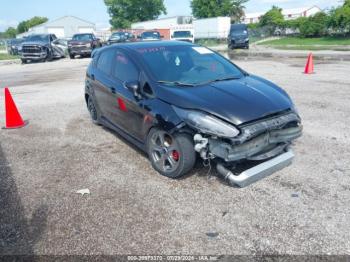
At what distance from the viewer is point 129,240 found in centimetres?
296

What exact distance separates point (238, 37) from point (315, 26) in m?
13.9

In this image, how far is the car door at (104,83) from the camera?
5.16 meters

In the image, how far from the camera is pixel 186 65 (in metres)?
4.63

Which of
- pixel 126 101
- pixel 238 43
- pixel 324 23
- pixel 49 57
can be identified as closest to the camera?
pixel 126 101

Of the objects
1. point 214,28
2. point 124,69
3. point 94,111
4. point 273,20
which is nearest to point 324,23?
point 273,20

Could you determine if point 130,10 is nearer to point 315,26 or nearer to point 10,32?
point 315,26

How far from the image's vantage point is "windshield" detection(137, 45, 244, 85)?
434 centimetres

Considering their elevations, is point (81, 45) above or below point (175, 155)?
above

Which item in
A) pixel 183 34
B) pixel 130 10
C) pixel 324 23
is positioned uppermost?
pixel 130 10

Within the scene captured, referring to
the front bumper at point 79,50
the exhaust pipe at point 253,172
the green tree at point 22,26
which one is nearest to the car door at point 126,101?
the exhaust pipe at point 253,172

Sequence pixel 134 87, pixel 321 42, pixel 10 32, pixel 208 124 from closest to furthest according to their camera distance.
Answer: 1. pixel 208 124
2. pixel 134 87
3. pixel 321 42
4. pixel 10 32

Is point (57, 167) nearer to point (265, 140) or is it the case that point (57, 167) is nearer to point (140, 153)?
point (140, 153)

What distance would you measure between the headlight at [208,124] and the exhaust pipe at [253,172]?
1.59 feet

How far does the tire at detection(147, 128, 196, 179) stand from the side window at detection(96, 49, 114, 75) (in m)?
1.73
